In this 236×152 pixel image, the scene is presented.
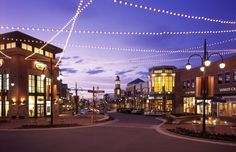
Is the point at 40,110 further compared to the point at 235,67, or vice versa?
the point at 40,110

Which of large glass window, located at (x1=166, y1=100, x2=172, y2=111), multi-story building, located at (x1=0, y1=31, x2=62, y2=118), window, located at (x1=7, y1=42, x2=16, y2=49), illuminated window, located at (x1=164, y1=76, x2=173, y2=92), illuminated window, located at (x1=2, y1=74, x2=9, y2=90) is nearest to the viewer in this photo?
multi-story building, located at (x1=0, y1=31, x2=62, y2=118)

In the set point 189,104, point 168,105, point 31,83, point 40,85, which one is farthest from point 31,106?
point 168,105

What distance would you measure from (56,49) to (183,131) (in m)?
44.7

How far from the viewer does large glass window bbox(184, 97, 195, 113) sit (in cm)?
6781

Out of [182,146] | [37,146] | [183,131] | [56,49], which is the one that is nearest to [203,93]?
[183,131]

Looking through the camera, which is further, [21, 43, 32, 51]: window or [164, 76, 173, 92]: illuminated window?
[164, 76, 173, 92]: illuminated window

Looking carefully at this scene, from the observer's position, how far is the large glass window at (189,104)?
222 feet

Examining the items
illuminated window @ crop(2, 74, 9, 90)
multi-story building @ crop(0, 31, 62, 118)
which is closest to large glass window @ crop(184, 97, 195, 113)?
multi-story building @ crop(0, 31, 62, 118)

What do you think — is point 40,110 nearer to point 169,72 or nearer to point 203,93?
point 203,93

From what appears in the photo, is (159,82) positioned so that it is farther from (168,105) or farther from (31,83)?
(31,83)

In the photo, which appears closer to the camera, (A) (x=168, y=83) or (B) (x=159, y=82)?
(A) (x=168, y=83)

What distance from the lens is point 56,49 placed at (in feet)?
220

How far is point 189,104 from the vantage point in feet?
229

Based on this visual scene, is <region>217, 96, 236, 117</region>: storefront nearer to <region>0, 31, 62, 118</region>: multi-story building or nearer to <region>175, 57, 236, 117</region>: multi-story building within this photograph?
<region>175, 57, 236, 117</region>: multi-story building
